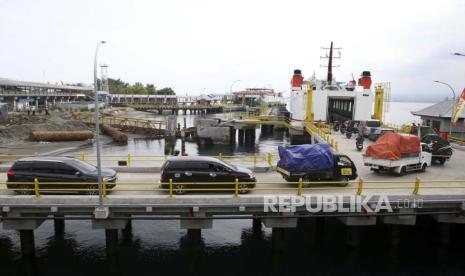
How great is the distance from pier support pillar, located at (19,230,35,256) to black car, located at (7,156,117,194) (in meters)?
1.85

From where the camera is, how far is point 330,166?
1655 cm

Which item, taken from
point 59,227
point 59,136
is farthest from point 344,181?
point 59,136

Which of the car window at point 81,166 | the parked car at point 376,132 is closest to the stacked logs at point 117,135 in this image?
the parked car at point 376,132

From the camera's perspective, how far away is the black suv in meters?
15.3

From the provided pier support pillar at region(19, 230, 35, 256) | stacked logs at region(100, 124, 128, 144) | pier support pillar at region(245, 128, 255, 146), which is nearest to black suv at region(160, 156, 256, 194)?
pier support pillar at region(19, 230, 35, 256)

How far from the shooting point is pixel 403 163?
18969mm

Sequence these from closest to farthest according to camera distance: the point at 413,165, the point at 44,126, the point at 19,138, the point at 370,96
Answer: the point at 413,165
the point at 370,96
the point at 19,138
the point at 44,126

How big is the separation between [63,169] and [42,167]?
3.04ft

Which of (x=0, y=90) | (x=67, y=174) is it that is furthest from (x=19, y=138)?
(x=0, y=90)

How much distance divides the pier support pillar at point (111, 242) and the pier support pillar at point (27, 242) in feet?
11.1

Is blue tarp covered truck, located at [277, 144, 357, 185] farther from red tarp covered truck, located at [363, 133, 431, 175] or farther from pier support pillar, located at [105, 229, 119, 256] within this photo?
pier support pillar, located at [105, 229, 119, 256]

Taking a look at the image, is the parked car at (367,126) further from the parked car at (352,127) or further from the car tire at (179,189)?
the car tire at (179,189)

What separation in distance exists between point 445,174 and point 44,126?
2090 inches

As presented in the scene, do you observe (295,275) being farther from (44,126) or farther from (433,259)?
(44,126)
